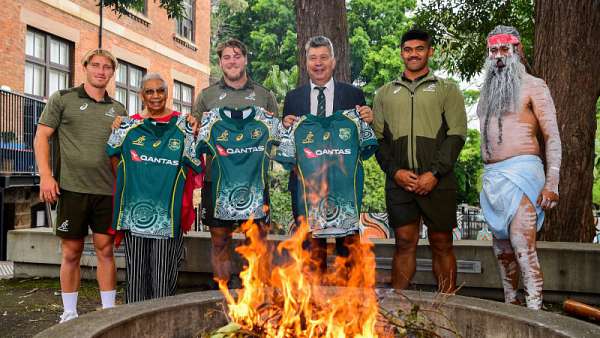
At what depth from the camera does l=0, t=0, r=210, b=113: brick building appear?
12.6m

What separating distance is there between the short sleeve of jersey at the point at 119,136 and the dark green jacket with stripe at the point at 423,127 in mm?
2006

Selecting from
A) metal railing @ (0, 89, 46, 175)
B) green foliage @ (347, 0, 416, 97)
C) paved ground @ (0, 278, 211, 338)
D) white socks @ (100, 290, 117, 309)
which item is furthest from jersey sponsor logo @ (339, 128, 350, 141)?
green foliage @ (347, 0, 416, 97)

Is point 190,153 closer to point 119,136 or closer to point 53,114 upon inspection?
point 119,136

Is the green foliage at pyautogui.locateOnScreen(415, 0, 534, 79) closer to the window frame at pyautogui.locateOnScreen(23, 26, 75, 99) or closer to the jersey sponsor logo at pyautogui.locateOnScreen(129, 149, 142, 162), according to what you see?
the jersey sponsor logo at pyautogui.locateOnScreen(129, 149, 142, 162)

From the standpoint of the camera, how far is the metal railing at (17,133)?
34.7ft

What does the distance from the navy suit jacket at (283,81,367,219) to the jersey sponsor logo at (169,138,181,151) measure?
93 cm

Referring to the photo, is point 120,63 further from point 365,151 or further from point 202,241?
point 365,151

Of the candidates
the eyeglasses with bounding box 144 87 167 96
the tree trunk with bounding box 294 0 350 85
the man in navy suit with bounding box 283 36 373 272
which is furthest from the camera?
the tree trunk with bounding box 294 0 350 85

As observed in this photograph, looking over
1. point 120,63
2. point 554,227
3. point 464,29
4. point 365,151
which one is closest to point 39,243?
point 365,151

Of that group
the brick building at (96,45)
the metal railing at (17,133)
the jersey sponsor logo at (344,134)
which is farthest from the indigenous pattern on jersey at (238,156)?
the metal railing at (17,133)

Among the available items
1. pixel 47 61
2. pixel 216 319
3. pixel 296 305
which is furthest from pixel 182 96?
pixel 296 305

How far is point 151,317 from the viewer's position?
9.81 feet

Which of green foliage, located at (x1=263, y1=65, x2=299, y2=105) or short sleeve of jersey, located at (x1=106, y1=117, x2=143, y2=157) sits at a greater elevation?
green foliage, located at (x1=263, y1=65, x2=299, y2=105)

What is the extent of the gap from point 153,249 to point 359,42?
1055 inches
